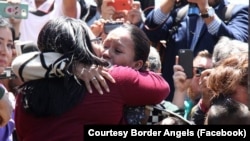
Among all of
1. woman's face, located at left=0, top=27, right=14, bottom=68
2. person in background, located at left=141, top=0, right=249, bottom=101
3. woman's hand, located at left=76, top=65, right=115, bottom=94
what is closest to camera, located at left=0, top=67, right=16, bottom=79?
woman's face, located at left=0, top=27, right=14, bottom=68

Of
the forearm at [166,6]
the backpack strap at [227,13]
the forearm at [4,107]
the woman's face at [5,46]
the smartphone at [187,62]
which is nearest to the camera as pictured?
the forearm at [4,107]

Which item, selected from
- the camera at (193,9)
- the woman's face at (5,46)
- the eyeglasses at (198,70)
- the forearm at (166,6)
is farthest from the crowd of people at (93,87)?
the forearm at (166,6)

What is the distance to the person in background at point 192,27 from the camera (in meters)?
3.79

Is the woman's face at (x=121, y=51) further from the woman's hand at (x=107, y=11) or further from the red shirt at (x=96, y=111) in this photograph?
the woman's hand at (x=107, y=11)

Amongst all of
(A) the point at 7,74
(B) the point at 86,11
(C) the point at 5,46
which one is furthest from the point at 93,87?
(B) the point at 86,11

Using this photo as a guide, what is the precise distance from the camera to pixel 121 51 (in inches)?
102

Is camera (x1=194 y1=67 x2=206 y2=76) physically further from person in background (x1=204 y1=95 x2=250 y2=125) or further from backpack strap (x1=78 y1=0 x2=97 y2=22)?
backpack strap (x1=78 y1=0 x2=97 y2=22)

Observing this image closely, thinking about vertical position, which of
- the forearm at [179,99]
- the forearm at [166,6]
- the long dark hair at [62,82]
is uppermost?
the long dark hair at [62,82]

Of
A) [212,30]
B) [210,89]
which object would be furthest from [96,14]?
[210,89]

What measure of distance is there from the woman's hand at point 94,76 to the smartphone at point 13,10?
5.70ft

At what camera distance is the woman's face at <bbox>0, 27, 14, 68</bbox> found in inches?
123

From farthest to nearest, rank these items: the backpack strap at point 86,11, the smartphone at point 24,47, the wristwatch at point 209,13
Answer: the backpack strap at point 86,11 < the wristwatch at point 209,13 < the smartphone at point 24,47

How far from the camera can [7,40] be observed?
3180mm

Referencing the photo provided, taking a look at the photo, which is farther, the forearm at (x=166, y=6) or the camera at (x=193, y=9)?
the forearm at (x=166, y=6)
